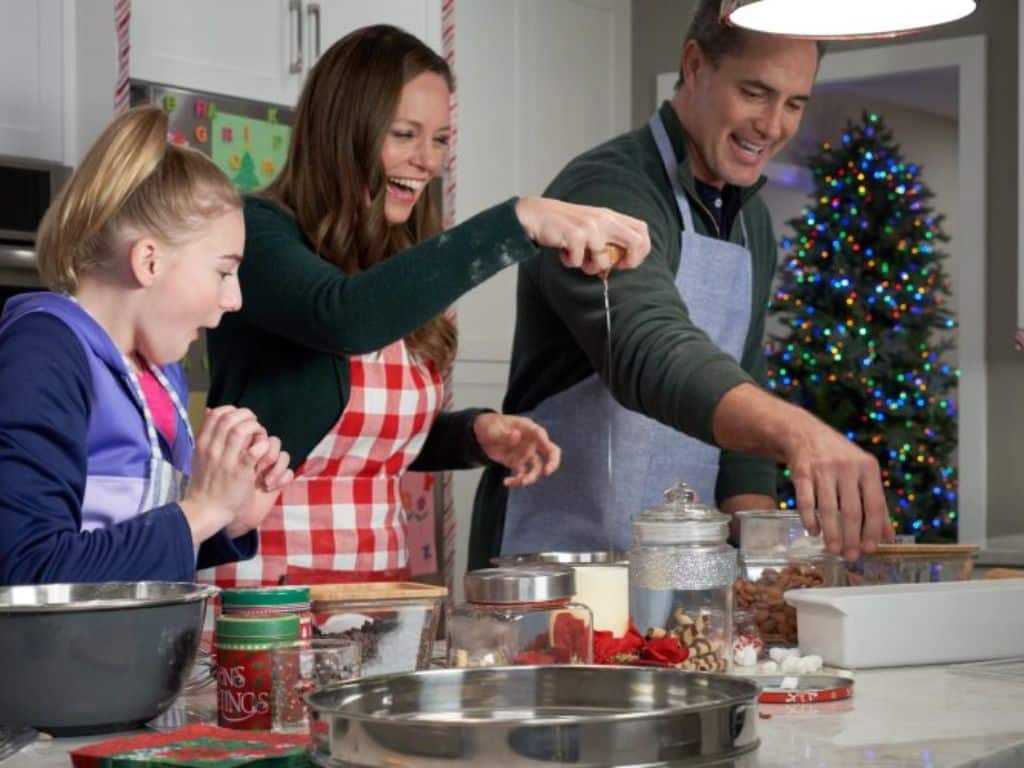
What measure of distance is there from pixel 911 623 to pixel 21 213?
2119 millimetres

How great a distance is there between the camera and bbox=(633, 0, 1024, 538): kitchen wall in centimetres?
489

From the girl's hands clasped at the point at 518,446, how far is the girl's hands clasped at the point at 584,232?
30cm

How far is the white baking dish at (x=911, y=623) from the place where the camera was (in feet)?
4.98

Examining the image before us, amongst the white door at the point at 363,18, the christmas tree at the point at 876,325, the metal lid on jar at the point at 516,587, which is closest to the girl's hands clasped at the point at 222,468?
the metal lid on jar at the point at 516,587

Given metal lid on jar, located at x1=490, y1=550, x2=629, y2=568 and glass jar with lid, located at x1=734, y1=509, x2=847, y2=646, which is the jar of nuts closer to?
glass jar with lid, located at x1=734, y1=509, x2=847, y2=646

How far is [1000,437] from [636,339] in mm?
3372

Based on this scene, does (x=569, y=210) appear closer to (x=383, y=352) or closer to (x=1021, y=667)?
(x=383, y=352)

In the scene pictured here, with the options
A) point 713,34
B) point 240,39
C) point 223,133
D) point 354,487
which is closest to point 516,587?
point 354,487

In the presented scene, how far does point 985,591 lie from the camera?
1575 mm

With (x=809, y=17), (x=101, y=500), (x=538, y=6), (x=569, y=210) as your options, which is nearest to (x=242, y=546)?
(x=101, y=500)

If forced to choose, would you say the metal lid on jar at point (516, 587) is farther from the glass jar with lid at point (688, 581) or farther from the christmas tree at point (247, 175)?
the christmas tree at point (247, 175)

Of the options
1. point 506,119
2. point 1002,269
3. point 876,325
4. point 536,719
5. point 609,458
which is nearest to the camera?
point 536,719

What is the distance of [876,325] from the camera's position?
5227 mm

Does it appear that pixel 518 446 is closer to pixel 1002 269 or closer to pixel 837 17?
pixel 837 17
